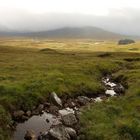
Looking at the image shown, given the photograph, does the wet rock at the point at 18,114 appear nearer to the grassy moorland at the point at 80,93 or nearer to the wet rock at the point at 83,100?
the grassy moorland at the point at 80,93

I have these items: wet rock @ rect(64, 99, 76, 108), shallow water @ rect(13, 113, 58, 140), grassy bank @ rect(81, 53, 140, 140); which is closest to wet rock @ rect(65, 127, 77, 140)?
grassy bank @ rect(81, 53, 140, 140)

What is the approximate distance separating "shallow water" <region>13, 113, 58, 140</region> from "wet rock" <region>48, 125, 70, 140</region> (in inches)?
112

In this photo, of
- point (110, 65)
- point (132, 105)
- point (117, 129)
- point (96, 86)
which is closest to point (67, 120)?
point (117, 129)

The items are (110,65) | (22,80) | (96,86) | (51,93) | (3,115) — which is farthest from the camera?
(110,65)

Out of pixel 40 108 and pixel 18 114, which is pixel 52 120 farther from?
pixel 18 114

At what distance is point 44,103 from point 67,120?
817cm

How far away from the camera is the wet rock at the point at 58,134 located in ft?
120

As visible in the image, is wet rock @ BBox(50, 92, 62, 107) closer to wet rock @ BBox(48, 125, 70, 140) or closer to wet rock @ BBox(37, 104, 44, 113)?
wet rock @ BBox(37, 104, 44, 113)

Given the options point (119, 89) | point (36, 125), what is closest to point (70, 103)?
point (36, 125)

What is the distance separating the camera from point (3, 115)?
40.6 meters

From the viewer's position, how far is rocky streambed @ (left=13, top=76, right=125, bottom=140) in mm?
37469

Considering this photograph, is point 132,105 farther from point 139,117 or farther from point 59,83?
point 59,83

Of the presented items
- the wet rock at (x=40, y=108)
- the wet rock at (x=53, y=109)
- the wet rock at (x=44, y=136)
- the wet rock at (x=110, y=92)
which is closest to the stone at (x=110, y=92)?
the wet rock at (x=110, y=92)

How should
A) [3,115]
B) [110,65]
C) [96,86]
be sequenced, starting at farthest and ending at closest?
1. [110,65]
2. [96,86]
3. [3,115]
